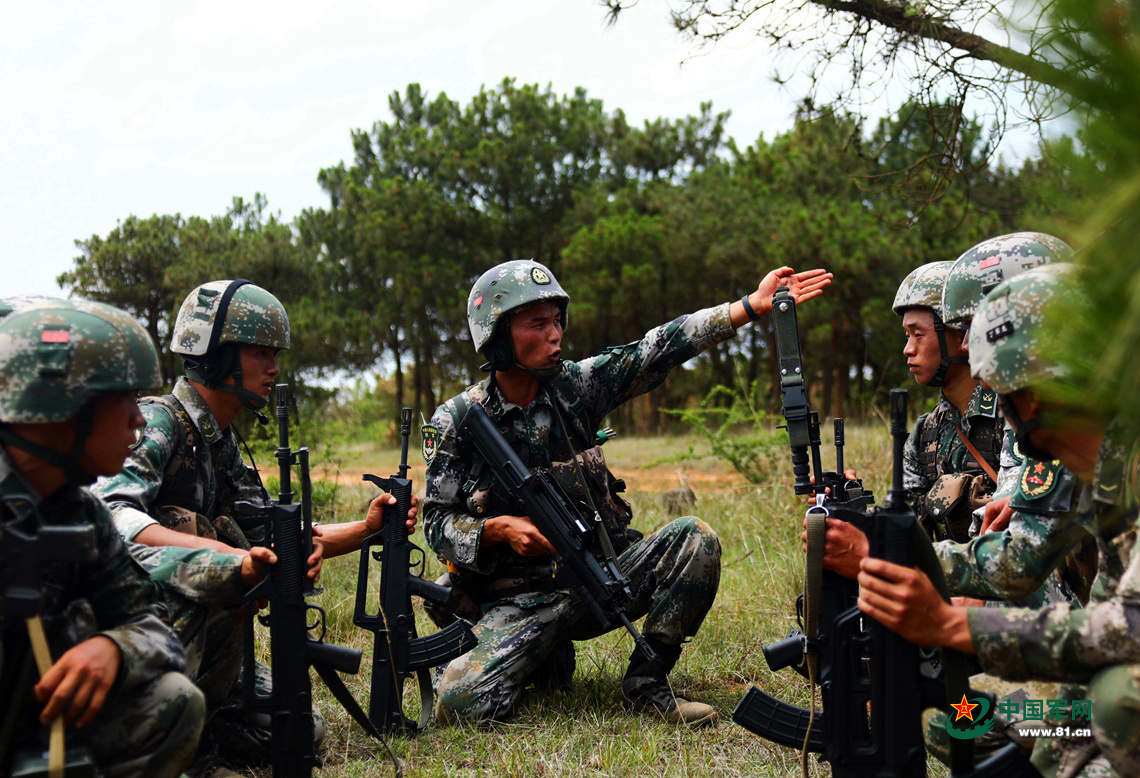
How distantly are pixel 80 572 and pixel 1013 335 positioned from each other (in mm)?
2731

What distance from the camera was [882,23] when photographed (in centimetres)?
580

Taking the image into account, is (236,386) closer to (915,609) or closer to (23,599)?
(23,599)

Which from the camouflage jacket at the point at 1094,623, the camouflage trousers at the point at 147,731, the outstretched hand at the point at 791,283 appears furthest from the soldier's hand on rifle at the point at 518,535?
the camouflage jacket at the point at 1094,623

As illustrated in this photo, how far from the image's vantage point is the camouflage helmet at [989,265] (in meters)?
3.77

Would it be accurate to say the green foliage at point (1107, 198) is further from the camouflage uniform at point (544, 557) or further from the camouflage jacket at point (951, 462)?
the camouflage uniform at point (544, 557)

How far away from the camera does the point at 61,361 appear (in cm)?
246

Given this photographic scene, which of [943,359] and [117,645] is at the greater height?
[943,359]

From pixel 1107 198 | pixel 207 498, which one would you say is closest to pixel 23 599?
pixel 207 498

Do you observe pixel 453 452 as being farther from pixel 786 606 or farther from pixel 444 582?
pixel 786 606

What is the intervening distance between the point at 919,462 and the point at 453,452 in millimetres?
2448

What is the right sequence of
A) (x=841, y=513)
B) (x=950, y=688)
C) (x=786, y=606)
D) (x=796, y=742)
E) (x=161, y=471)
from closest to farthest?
(x=950, y=688), (x=841, y=513), (x=796, y=742), (x=161, y=471), (x=786, y=606)

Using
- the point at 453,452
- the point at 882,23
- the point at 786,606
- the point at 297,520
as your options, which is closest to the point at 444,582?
the point at 453,452

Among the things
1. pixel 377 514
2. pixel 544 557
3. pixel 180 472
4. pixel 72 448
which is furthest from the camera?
pixel 544 557

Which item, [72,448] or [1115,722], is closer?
[1115,722]
